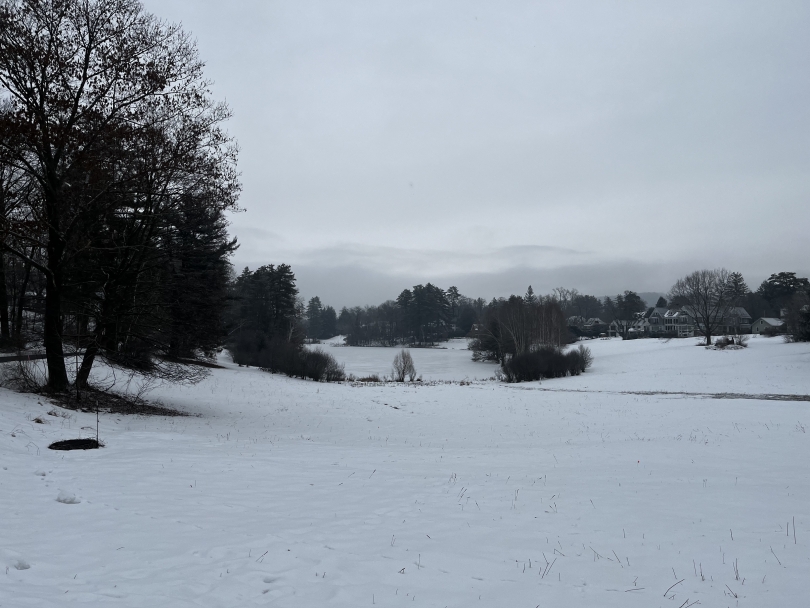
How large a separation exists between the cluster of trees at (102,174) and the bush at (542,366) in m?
29.0

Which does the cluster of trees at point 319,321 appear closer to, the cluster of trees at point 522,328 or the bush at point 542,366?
the cluster of trees at point 522,328

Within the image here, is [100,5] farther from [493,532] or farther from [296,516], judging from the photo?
[493,532]

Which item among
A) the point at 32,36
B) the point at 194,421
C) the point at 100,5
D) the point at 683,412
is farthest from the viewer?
the point at 683,412

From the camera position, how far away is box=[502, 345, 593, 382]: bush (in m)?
39.5

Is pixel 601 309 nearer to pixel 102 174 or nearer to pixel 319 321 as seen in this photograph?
pixel 319 321

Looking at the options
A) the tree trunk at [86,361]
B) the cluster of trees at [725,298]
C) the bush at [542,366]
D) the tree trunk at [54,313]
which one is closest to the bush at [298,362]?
the bush at [542,366]

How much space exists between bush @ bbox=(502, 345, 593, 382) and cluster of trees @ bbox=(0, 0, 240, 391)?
29.0 meters

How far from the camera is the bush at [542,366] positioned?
39.5 metres

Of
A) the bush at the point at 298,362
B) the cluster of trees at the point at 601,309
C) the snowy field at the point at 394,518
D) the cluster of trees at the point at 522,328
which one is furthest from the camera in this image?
the cluster of trees at the point at 601,309

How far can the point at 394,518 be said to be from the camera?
6.18m

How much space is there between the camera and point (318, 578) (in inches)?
174

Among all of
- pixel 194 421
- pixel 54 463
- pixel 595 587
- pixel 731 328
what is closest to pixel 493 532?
pixel 595 587

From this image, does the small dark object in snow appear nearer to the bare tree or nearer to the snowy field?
the snowy field

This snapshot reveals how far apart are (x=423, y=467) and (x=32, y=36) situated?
552 inches
